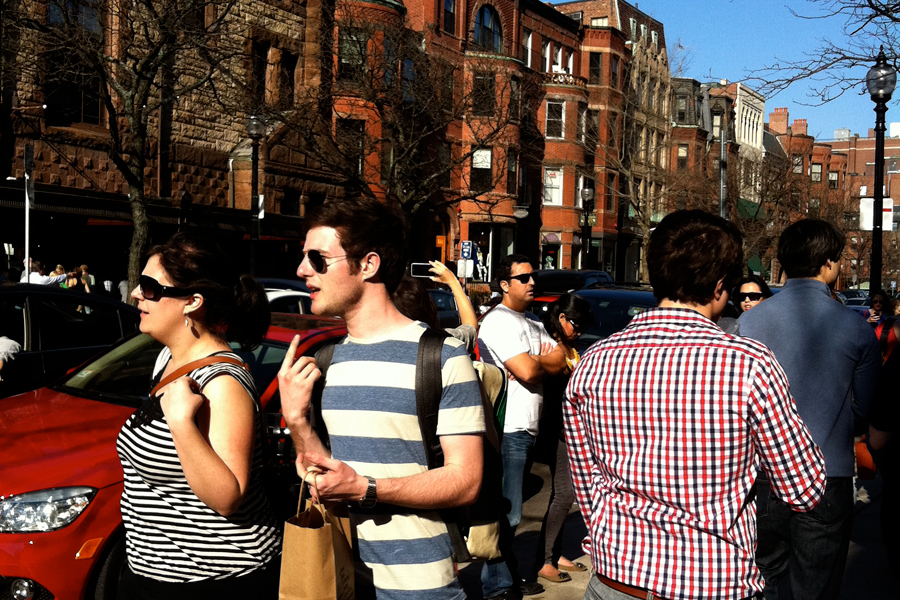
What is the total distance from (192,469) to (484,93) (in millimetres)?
28213

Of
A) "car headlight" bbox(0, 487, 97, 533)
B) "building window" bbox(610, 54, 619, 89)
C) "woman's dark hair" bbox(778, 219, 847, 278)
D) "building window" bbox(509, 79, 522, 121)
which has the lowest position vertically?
"car headlight" bbox(0, 487, 97, 533)

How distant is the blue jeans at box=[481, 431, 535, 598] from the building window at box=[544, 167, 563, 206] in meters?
38.4

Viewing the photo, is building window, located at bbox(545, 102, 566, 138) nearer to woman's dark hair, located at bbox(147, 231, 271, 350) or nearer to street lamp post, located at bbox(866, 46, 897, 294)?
street lamp post, located at bbox(866, 46, 897, 294)

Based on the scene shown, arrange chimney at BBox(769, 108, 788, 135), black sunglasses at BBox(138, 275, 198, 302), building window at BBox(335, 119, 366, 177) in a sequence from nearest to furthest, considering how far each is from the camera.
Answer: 1. black sunglasses at BBox(138, 275, 198, 302)
2. building window at BBox(335, 119, 366, 177)
3. chimney at BBox(769, 108, 788, 135)

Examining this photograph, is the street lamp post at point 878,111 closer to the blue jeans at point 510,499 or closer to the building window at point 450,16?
the blue jeans at point 510,499

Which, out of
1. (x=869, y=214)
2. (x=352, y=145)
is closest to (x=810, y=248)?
(x=869, y=214)

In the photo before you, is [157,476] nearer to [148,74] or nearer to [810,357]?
[810,357]

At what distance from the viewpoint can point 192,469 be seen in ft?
7.92

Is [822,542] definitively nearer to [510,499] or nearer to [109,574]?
[510,499]

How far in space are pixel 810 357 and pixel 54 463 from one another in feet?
11.6

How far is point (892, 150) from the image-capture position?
348 feet

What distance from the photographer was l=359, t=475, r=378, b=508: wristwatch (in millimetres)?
2332

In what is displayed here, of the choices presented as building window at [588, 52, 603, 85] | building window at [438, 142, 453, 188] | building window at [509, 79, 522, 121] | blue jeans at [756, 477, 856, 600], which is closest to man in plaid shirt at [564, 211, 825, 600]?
blue jeans at [756, 477, 856, 600]

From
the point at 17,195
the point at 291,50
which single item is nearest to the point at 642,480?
the point at 17,195
